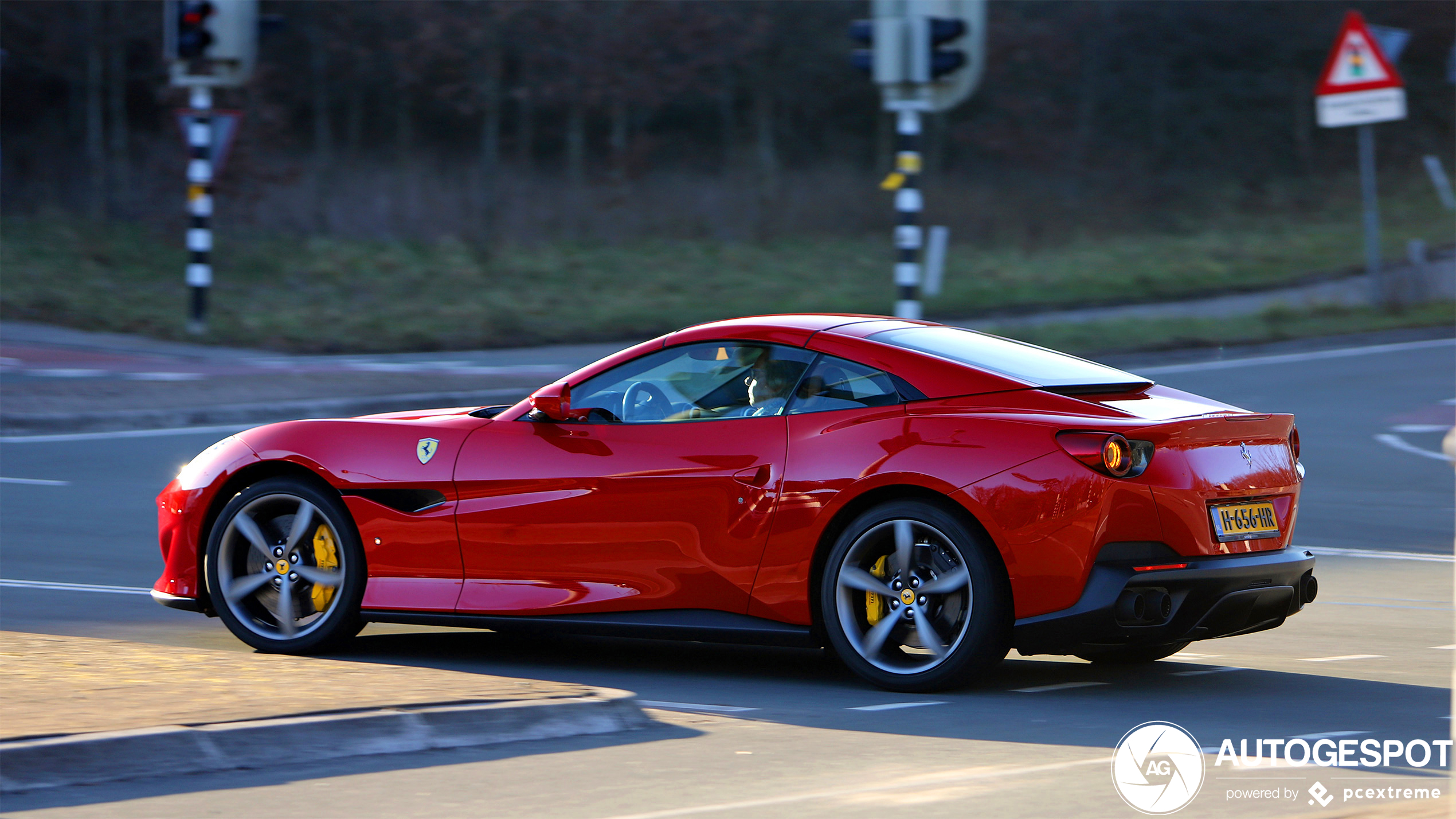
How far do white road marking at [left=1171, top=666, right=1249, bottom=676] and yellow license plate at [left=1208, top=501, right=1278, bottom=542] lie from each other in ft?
2.40

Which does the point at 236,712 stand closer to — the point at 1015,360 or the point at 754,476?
the point at 754,476

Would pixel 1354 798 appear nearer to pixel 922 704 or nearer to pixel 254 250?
pixel 922 704

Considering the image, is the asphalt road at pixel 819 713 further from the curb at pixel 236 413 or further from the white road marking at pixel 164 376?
the white road marking at pixel 164 376

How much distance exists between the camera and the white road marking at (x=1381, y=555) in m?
10.1

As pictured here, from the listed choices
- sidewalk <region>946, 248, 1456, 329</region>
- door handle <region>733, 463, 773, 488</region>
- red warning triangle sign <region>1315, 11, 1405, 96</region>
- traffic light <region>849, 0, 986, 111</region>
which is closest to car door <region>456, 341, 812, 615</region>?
door handle <region>733, 463, 773, 488</region>

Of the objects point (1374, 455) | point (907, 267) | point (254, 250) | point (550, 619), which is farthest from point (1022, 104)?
point (550, 619)

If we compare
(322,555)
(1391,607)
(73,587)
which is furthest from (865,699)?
(73,587)

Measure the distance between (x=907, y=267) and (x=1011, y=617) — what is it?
1204 cm

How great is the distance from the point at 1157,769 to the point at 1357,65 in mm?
17708

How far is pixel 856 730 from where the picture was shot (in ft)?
19.1

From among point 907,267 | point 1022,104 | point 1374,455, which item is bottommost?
point 1374,455

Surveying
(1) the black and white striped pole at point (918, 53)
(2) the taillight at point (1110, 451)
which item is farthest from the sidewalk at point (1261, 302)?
(2) the taillight at point (1110, 451)

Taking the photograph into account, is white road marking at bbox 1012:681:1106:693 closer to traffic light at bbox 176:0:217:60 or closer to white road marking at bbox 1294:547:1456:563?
white road marking at bbox 1294:547:1456:563

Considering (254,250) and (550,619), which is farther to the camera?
(254,250)
